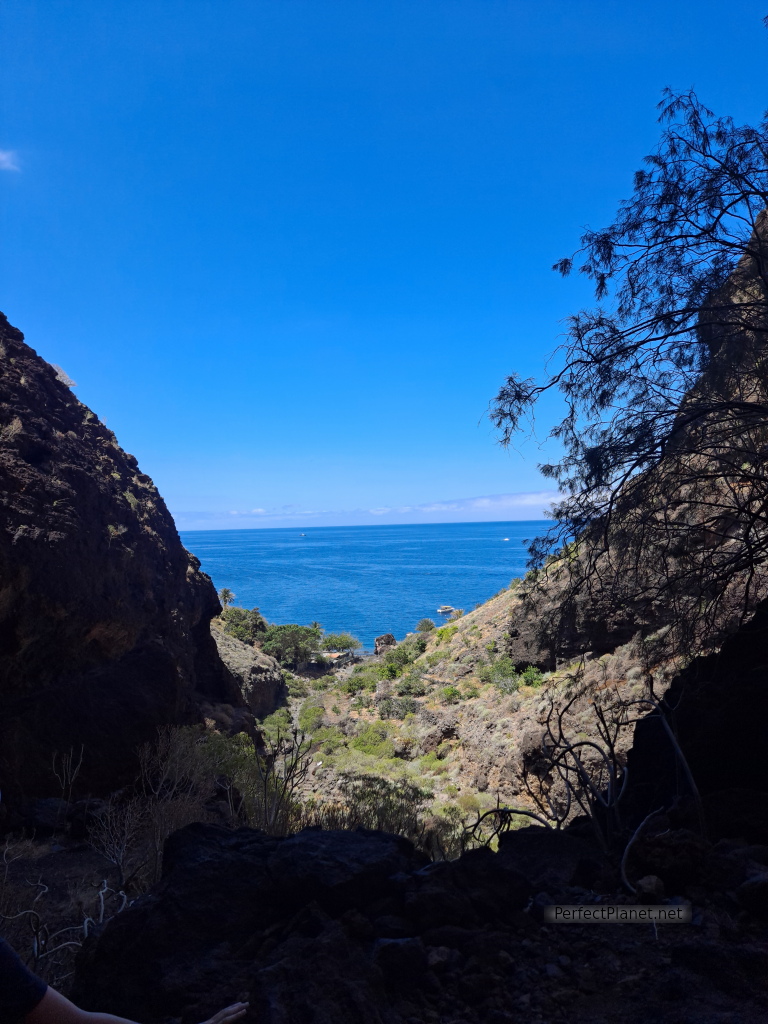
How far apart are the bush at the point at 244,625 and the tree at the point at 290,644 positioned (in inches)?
26.1

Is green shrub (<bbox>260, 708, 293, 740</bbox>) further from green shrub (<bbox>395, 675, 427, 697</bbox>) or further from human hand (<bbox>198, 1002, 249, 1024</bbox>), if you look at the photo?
human hand (<bbox>198, 1002, 249, 1024</bbox>)

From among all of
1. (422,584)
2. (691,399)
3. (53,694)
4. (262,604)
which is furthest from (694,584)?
(422,584)

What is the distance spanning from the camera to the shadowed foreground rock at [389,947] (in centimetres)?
249

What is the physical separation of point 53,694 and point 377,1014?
1191cm

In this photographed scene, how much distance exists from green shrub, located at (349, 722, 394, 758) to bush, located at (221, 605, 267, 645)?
15191mm

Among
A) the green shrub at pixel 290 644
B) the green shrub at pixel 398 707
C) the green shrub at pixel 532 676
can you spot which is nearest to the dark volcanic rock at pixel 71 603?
the green shrub at pixel 532 676

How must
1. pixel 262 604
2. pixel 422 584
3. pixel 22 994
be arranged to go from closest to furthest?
1. pixel 22 994
2. pixel 262 604
3. pixel 422 584

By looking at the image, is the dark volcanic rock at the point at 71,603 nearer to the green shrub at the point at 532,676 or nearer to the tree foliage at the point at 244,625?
the green shrub at the point at 532,676

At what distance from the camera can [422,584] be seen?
102812mm

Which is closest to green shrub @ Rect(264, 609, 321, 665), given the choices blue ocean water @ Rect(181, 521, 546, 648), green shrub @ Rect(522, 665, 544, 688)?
blue ocean water @ Rect(181, 521, 546, 648)

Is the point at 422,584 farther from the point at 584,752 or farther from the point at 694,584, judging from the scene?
the point at 694,584

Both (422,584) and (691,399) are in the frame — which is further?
(422,584)

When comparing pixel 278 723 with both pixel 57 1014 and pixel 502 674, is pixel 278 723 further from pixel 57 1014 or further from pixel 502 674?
pixel 57 1014

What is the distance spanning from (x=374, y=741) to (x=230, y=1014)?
77.0 feet
